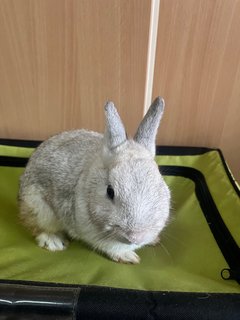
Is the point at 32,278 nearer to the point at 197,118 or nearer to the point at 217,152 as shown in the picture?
the point at 217,152

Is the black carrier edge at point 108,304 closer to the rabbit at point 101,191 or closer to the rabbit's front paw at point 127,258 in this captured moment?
the rabbit at point 101,191

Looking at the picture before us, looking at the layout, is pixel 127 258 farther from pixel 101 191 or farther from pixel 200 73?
pixel 200 73

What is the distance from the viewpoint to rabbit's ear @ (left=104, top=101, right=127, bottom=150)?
1.02 m

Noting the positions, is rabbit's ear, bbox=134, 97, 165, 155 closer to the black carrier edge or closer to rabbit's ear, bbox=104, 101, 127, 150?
rabbit's ear, bbox=104, 101, 127, 150

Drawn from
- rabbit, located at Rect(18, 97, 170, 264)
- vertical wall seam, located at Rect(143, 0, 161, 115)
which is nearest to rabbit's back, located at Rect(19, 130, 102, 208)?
rabbit, located at Rect(18, 97, 170, 264)

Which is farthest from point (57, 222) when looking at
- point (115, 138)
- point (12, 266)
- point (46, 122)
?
point (46, 122)

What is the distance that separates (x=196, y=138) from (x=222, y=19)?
1.61ft

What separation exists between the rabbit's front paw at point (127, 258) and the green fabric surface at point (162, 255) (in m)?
0.02

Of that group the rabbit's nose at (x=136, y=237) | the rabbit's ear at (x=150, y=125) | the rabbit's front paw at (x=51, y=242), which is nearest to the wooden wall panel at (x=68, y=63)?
the rabbit's ear at (x=150, y=125)

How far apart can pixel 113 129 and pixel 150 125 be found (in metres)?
0.11

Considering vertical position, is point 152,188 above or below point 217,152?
above

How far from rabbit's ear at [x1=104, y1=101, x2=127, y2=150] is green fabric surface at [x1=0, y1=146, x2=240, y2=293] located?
35cm

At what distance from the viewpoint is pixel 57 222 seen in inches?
48.4

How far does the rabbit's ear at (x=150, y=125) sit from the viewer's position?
1056mm
